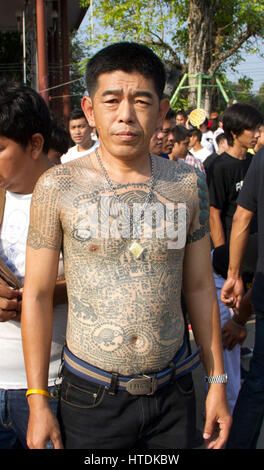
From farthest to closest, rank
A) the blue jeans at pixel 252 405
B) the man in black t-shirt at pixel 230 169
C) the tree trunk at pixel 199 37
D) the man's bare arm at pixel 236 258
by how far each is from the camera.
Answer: the tree trunk at pixel 199 37
the man in black t-shirt at pixel 230 169
the man's bare arm at pixel 236 258
the blue jeans at pixel 252 405

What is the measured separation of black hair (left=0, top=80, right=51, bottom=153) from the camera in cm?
183

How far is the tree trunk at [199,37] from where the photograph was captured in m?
19.3

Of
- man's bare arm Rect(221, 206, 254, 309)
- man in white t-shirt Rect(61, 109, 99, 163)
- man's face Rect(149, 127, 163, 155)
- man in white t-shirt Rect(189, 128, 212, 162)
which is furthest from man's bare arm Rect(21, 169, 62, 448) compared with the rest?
man in white t-shirt Rect(189, 128, 212, 162)

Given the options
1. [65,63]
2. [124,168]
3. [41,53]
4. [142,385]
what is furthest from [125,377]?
[65,63]

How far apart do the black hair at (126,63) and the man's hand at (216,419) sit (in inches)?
45.1

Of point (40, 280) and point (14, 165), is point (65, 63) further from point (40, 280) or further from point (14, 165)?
point (40, 280)

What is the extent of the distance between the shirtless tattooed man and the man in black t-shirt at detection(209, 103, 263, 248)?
2370mm

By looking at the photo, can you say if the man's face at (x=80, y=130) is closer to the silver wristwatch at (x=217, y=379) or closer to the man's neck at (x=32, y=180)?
the man's neck at (x=32, y=180)

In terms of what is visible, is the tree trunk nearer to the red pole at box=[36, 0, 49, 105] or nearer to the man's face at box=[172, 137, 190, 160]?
the red pole at box=[36, 0, 49, 105]

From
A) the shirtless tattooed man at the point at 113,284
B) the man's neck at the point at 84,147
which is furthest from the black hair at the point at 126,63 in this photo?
the man's neck at the point at 84,147

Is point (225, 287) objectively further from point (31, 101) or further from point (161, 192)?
point (31, 101)

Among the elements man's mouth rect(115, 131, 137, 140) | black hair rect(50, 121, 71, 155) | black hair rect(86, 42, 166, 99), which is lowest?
black hair rect(50, 121, 71, 155)

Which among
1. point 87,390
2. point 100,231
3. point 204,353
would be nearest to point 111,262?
point 100,231

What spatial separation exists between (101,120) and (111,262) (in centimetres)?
51
